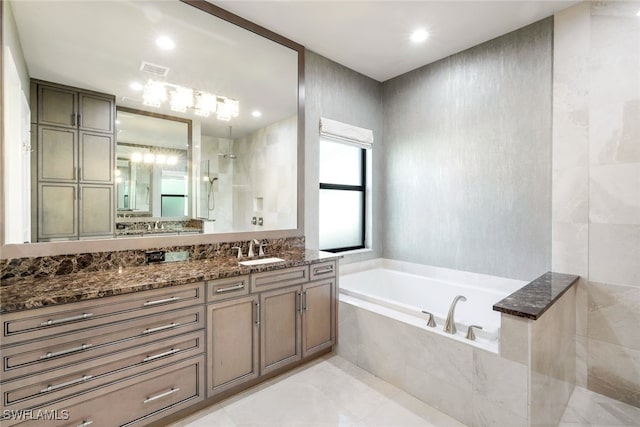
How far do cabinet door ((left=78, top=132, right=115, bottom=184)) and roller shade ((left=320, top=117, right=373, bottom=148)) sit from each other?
1822 mm

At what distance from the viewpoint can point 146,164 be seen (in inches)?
83.9

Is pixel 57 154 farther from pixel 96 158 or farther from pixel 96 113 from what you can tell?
pixel 96 113

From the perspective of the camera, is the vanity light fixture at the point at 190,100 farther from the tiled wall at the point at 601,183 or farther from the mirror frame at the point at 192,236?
the tiled wall at the point at 601,183

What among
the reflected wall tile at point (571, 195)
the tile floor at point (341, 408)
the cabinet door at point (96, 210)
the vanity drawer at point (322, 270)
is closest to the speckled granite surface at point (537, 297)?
the reflected wall tile at point (571, 195)

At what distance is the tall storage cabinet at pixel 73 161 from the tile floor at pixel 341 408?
4.48 ft

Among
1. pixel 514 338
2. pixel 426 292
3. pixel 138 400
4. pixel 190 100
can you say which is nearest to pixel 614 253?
pixel 514 338

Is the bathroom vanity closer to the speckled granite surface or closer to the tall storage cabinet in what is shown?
the tall storage cabinet

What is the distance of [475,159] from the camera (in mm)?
2879

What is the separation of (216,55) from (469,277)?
2977 mm

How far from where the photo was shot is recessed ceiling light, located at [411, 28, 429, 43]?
2.63 m

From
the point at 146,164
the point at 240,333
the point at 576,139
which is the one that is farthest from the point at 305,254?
the point at 576,139

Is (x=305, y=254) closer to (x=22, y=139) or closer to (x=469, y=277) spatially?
(x=469, y=277)

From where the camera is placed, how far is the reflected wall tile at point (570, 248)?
2232 mm

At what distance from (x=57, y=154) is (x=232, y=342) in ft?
5.08
